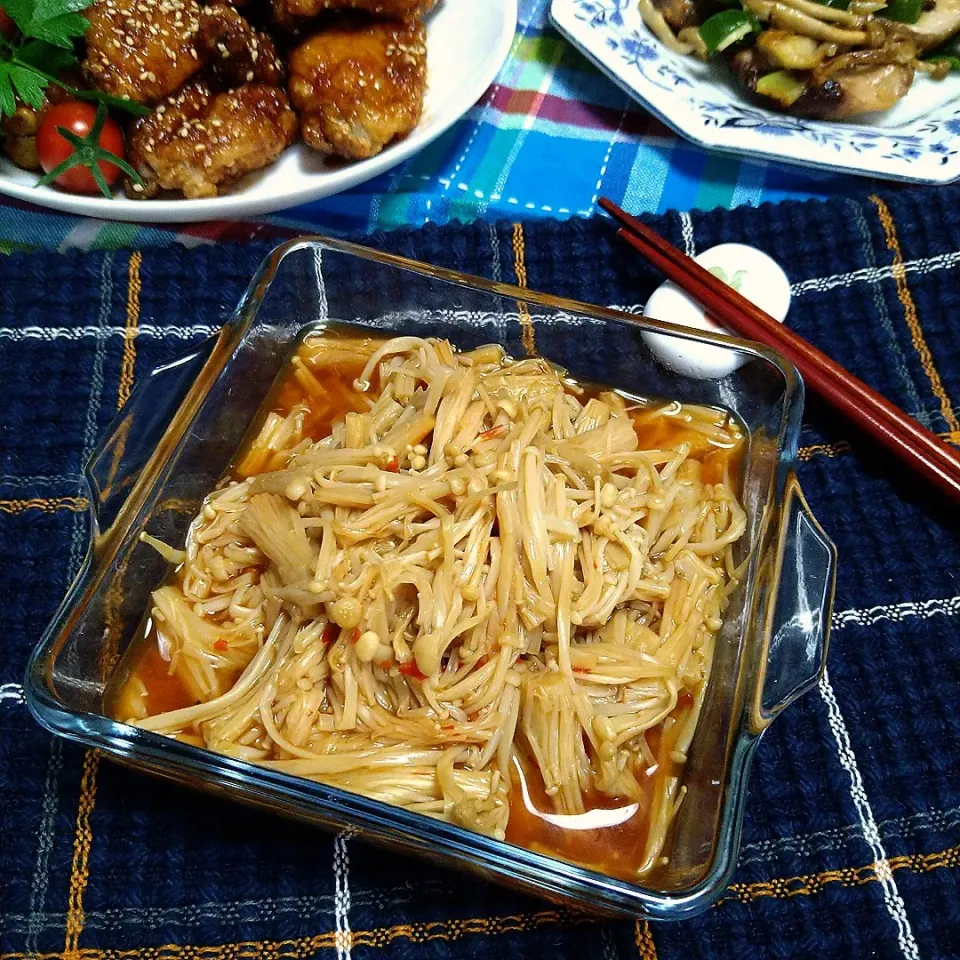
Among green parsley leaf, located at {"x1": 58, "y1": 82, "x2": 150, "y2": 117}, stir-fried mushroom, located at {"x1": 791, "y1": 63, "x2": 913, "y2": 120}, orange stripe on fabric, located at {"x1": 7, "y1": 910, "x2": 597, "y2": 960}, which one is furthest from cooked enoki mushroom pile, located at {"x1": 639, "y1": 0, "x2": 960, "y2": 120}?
orange stripe on fabric, located at {"x1": 7, "y1": 910, "x2": 597, "y2": 960}

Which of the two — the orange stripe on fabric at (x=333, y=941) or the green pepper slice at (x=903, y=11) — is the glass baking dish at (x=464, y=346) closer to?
the orange stripe on fabric at (x=333, y=941)

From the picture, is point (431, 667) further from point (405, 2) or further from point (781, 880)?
point (405, 2)

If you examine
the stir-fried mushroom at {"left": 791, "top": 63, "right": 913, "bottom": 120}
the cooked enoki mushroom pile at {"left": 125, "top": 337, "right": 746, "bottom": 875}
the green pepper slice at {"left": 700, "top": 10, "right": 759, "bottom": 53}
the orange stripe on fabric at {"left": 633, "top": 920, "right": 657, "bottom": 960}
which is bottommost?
the orange stripe on fabric at {"left": 633, "top": 920, "right": 657, "bottom": 960}

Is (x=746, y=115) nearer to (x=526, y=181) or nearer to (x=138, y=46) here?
(x=526, y=181)

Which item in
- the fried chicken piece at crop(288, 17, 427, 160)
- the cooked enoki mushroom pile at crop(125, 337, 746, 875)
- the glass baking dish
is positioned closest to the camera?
the glass baking dish

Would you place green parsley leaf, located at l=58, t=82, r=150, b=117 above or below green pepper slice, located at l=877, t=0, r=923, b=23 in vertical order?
below

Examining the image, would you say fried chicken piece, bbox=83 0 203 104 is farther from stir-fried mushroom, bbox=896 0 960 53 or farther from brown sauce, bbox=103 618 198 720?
stir-fried mushroom, bbox=896 0 960 53
